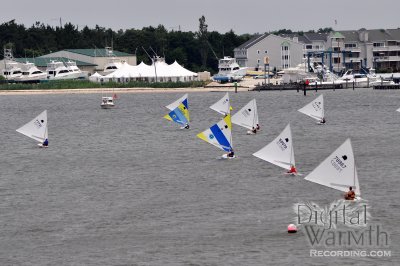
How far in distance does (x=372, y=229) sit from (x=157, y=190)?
58.1ft

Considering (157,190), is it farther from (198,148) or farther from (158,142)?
(158,142)

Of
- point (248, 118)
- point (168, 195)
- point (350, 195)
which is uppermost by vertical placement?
point (248, 118)

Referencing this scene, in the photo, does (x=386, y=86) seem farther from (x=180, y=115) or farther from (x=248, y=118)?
(x=248, y=118)

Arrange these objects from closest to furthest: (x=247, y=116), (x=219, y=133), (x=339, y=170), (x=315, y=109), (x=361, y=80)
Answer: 1. (x=339, y=170)
2. (x=219, y=133)
3. (x=247, y=116)
4. (x=315, y=109)
5. (x=361, y=80)

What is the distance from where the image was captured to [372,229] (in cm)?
5334

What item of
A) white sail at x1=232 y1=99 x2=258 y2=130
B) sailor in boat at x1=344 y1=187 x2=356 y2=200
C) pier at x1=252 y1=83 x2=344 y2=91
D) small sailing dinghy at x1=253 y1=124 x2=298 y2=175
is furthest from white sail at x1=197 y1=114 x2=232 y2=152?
pier at x1=252 y1=83 x2=344 y2=91

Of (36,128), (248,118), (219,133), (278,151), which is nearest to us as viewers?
(278,151)

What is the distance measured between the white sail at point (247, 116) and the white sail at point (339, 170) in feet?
109

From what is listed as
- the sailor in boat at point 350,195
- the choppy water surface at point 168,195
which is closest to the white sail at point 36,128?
A: the choppy water surface at point 168,195

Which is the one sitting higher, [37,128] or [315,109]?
[37,128]

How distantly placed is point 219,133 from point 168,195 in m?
11.6

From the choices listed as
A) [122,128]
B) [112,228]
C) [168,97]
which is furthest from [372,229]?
[168,97]

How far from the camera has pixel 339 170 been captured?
56.6 meters

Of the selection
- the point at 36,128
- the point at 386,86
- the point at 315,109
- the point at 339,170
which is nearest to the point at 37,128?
the point at 36,128
